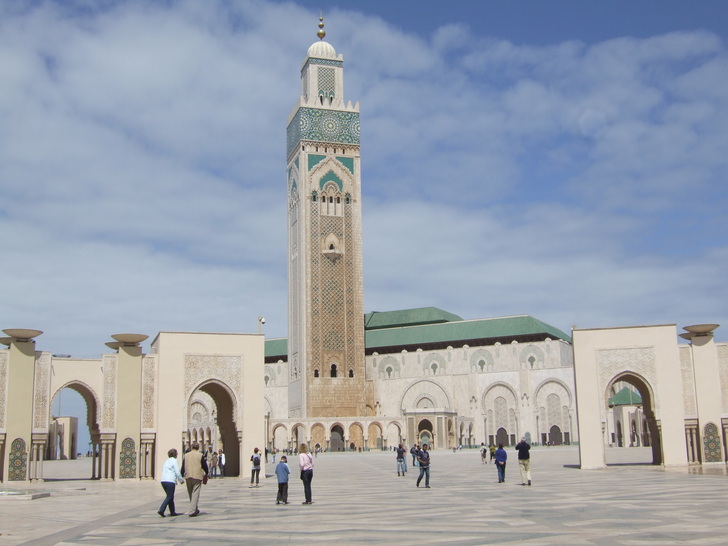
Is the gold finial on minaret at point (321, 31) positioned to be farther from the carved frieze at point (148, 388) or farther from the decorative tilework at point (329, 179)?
the carved frieze at point (148, 388)

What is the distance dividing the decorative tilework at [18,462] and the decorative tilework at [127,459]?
1999mm

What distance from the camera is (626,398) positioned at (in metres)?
49.6

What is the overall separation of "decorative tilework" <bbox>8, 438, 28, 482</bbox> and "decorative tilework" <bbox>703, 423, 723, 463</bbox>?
15168mm

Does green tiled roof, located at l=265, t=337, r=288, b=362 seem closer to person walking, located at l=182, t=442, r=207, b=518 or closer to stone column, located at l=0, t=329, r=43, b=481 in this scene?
stone column, located at l=0, t=329, r=43, b=481

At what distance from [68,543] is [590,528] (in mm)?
4661

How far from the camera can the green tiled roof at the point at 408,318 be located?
54781 mm

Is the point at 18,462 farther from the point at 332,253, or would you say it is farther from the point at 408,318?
the point at 408,318

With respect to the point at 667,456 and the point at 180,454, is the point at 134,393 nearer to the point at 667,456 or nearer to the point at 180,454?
the point at 180,454

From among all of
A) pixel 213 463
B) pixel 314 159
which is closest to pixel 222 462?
pixel 213 463

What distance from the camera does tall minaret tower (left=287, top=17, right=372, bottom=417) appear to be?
48.1 metres

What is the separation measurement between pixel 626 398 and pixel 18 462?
38.9 metres

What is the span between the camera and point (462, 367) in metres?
49.8

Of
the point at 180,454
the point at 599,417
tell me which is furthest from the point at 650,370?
the point at 180,454

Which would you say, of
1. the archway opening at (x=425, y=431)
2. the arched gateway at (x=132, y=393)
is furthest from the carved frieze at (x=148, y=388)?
the archway opening at (x=425, y=431)
